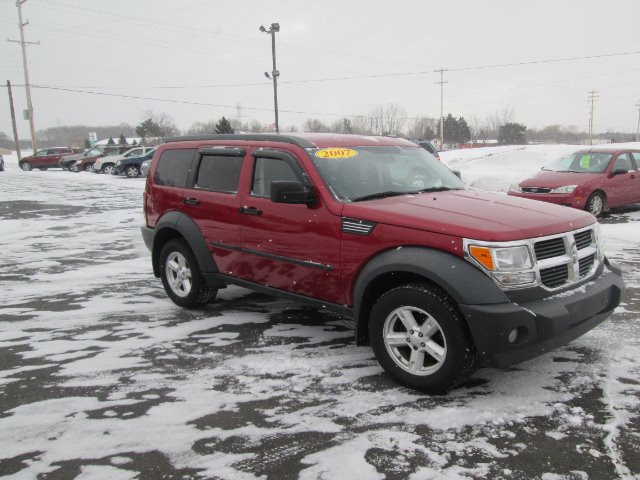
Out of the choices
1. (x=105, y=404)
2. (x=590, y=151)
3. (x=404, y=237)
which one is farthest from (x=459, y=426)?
(x=590, y=151)

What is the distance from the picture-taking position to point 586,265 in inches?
154

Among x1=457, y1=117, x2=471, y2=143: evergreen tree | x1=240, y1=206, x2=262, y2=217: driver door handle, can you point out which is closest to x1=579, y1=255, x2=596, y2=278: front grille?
x1=240, y1=206, x2=262, y2=217: driver door handle

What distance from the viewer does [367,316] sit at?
398 cm

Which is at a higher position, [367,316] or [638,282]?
[367,316]

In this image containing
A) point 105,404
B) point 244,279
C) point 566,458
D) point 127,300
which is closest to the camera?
point 566,458

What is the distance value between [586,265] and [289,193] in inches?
89.5

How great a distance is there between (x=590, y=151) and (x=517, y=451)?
38.4 feet

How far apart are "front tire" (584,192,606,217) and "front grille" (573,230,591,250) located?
8.11m

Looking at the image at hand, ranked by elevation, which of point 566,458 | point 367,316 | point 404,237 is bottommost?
point 566,458

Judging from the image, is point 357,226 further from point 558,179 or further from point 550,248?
point 558,179

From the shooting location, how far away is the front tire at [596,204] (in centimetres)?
1138

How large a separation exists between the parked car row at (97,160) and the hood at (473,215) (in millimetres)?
26992

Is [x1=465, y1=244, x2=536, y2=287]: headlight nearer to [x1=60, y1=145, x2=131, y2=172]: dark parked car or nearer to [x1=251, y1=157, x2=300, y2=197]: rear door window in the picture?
[x1=251, y1=157, x2=300, y2=197]: rear door window

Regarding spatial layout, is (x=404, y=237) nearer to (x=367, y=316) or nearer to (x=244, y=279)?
(x=367, y=316)
